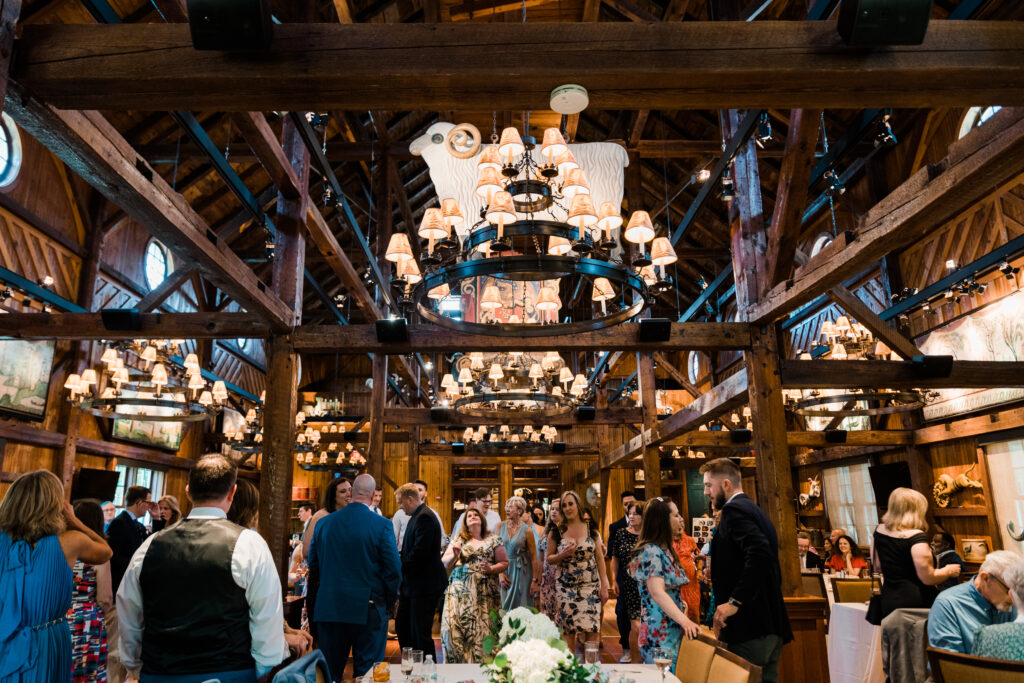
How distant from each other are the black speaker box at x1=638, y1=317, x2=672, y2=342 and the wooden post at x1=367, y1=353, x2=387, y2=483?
450 centimetres

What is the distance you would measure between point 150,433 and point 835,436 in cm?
1418

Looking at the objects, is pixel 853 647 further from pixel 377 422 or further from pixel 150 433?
pixel 150 433

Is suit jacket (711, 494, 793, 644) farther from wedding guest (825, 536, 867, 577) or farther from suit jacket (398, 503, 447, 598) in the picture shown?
wedding guest (825, 536, 867, 577)

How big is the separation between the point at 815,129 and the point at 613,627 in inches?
302

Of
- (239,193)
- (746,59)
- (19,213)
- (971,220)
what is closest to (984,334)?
(971,220)

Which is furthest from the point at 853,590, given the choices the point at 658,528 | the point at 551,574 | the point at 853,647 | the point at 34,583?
the point at 34,583

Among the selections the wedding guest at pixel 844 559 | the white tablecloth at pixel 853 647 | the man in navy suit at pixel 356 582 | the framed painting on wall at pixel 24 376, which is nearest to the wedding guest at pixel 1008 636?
the white tablecloth at pixel 853 647

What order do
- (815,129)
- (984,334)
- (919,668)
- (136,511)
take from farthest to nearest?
(984,334) → (136,511) → (815,129) → (919,668)

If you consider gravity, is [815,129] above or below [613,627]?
above

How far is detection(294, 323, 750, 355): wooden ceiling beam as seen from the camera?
6.68 metres

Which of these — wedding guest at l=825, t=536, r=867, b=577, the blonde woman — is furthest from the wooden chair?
wedding guest at l=825, t=536, r=867, b=577

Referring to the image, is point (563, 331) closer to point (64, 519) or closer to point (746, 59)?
point (746, 59)

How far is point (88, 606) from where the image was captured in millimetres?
4055

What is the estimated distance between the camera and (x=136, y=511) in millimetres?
6629
